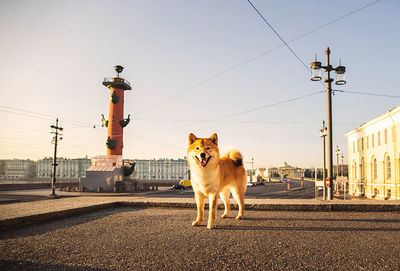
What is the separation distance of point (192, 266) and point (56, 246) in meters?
2.21

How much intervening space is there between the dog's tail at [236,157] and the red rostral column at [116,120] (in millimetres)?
32203

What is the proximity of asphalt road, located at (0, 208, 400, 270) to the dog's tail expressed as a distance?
1495 millimetres

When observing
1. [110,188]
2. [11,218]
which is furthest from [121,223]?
[110,188]

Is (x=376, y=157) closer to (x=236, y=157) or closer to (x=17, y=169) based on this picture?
(x=236, y=157)

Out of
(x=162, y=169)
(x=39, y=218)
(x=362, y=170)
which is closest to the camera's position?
(x=39, y=218)

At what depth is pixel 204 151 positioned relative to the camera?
5402 mm

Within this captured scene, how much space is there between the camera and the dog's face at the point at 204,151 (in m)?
5.39

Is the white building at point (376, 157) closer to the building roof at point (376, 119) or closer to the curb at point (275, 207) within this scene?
the building roof at point (376, 119)

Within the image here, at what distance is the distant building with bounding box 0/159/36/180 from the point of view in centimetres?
17882

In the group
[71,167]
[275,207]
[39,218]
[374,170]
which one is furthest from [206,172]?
[71,167]

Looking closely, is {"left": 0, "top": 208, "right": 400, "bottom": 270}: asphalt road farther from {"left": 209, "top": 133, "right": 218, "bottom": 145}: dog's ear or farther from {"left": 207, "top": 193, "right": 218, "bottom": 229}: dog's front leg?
{"left": 209, "top": 133, "right": 218, "bottom": 145}: dog's ear

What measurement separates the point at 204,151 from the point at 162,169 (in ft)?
532

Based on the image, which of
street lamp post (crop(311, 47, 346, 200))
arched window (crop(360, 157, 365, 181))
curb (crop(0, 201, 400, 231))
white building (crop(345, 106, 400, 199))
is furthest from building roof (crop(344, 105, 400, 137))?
curb (crop(0, 201, 400, 231))

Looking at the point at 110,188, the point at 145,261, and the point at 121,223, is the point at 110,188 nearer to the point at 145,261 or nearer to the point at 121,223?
the point at 121,223
